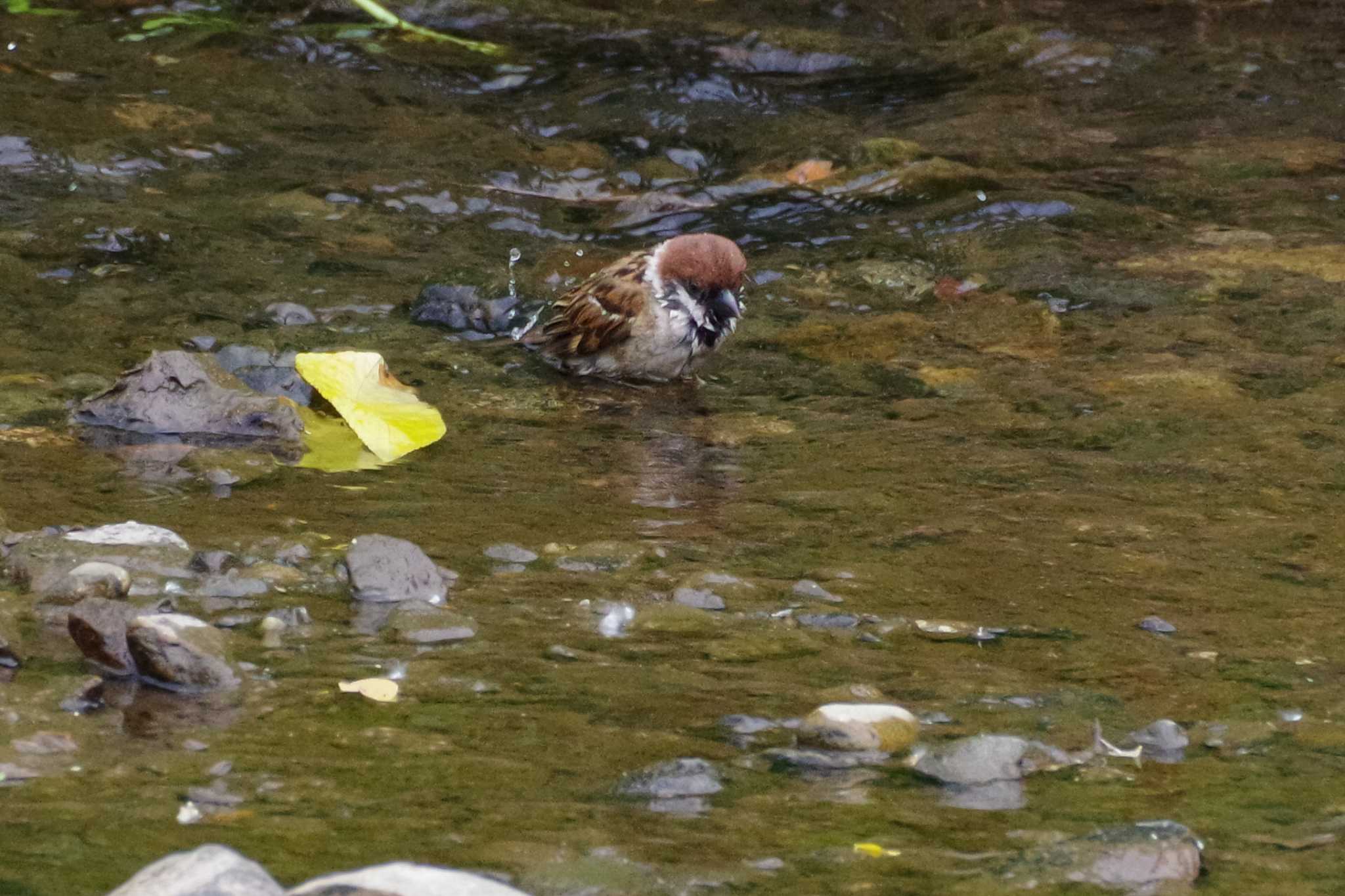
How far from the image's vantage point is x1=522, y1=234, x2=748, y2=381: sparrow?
6.64 meters

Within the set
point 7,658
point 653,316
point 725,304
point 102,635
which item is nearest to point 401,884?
point 102,635

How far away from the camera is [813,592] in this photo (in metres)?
3.94

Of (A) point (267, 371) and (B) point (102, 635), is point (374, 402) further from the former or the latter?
(B) point (102, 635)

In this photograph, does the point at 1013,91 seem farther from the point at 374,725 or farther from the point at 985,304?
the point at 374,725

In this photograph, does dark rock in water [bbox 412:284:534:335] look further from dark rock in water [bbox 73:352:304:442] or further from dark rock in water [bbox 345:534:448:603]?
dark rock in water [bbox 345:534:448:603]

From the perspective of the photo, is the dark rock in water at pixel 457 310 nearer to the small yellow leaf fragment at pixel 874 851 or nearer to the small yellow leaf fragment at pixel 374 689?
the small yellow leaf fragment at pixel 374 689

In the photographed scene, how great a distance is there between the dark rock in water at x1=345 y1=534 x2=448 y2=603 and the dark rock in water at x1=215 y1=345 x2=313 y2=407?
1.90 metres

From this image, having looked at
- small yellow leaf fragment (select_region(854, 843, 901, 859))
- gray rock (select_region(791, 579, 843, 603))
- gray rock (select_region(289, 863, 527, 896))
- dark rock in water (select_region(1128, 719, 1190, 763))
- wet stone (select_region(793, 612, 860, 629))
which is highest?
gray rock (select_region(289, 863, 527, 896))

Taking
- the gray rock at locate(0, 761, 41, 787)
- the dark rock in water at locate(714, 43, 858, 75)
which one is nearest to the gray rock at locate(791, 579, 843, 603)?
the gray rock at locate(0, 761, 41, 787)

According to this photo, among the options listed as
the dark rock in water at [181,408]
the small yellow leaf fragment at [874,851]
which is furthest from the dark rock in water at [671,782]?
the dark rock in water at [181,408]

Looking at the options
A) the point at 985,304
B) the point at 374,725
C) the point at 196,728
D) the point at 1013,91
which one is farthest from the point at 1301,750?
the point at 1013,91

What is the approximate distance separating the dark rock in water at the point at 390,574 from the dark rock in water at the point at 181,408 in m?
1.49

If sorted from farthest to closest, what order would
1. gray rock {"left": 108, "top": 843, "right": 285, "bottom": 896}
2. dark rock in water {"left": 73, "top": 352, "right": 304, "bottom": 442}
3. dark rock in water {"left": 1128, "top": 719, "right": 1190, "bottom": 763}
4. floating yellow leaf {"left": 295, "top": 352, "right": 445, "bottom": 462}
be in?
1. floating yellow leaf {"left": 295, "top": 352, "right": 445, "bottom": 462}
2. dark rock in water {"left": 73, "top": 352, "right": 304, "bottom": 442}
3. dark rock in water {"left": 1128, "top": 719, "right": 1190, "bottom": 763}
4. gray rock {"left": 108, "top": 843, "right": 285, "bottom": 896}

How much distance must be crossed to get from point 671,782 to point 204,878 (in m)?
0.88
